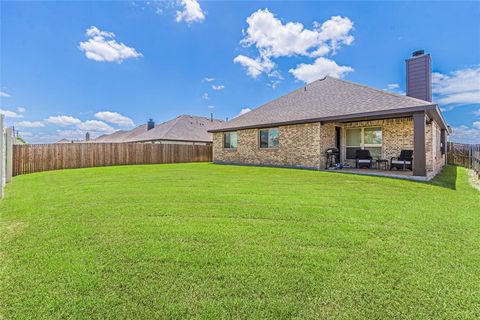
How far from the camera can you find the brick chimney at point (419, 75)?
12.2m

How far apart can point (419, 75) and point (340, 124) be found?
478cm

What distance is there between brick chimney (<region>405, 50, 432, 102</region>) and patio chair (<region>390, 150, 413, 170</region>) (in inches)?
153

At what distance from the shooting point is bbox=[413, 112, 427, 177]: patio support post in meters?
8.23

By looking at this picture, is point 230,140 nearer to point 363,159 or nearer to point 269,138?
point 269,138

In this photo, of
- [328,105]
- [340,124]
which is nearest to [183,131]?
[328,105]

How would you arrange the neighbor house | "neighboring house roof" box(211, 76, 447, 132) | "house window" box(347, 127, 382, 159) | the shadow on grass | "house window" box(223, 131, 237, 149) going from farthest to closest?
the neighbor house
"house window" box(223, 131, 237, 149)
"house window" box(347, 127, 382, 159)
"neighboring house roof" box(211, 76, 447, 132)
the shadow on grass

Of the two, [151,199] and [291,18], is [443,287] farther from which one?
[291,18]

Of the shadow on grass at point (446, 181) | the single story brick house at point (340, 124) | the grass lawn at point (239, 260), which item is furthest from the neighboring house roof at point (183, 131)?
the shadow on grass at point (446, 181)

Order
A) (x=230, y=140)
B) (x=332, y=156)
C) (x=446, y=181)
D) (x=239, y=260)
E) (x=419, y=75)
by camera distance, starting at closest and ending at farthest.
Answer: (x=239, y=260)
(x=446, y=181)
(x=332, y=156)
(x=419, y=75)
(x=230, y=140)

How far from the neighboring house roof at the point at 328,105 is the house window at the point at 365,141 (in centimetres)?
184

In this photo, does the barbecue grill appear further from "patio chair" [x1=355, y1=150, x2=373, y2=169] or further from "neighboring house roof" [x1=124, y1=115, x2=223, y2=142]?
"neighboring house roof" [x1=124, y1=115, x2=223, y2=142]

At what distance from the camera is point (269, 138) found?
45.7 ft

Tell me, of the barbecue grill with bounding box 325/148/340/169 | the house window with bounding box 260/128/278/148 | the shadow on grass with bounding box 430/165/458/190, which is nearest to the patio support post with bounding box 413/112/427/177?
the shadow on grass with bounding box 430/165/458/190

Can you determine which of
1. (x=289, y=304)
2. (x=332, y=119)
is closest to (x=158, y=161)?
(x=332, y=119)
